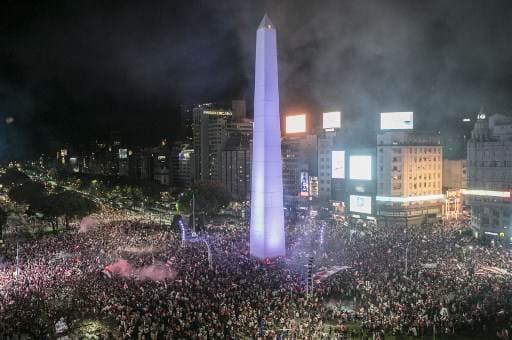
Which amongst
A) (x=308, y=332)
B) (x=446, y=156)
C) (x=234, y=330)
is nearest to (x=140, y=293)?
(x=234, y=330)

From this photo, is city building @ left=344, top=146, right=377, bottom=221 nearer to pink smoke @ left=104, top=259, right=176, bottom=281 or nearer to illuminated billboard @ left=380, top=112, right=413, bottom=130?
illuminated billboard @ left=380, top=112, right=413, bottom=130

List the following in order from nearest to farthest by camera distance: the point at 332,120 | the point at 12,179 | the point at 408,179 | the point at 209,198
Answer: the point at 408,179
the point at 209,198
the point at 332,120
the point at 12,179

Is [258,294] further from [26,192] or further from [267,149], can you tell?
[26,192]

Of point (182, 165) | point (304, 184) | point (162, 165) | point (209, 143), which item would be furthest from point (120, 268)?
point (162, 165)

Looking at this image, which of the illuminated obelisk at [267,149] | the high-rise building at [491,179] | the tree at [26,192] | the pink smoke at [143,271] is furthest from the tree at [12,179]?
the high-rise building at [491,179]

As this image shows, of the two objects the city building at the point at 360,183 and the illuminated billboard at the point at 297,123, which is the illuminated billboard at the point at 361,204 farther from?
the illuminated billboard at the point at 297,123

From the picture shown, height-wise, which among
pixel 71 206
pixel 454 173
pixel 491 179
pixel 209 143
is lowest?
pixel 71 206
